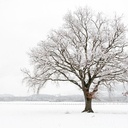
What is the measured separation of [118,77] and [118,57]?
8.31 feet

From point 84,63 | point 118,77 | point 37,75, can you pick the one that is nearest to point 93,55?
point 84,63

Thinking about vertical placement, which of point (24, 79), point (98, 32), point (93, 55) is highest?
point (98, 32)

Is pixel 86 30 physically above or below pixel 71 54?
above

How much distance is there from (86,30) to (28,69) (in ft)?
29.9

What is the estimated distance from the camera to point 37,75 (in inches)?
1499

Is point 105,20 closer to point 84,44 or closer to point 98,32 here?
point 98,32

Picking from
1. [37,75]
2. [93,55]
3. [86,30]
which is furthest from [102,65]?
[37,75]

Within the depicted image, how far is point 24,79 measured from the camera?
3822cm

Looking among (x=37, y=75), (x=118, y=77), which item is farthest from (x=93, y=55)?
(x=37, y=75)

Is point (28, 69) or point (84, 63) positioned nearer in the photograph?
point (84, 63)

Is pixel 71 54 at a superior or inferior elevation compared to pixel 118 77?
superior

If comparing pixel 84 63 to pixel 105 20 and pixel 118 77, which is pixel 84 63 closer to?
pixel 118 77

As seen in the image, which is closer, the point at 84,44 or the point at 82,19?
the point at 84,44

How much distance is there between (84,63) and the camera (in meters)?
35.8
